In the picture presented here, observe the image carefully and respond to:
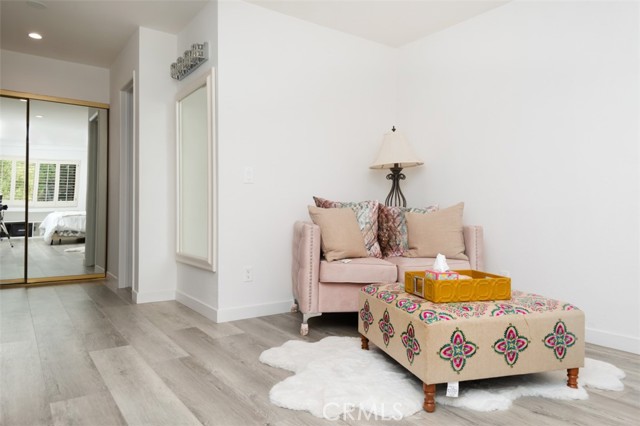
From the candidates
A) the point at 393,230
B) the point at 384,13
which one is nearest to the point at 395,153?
the point at 393,230

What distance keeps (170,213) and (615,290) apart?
11.7 feet

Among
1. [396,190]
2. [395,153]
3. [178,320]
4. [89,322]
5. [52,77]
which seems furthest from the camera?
[52,77]

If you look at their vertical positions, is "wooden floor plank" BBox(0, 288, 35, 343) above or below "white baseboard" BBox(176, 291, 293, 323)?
below

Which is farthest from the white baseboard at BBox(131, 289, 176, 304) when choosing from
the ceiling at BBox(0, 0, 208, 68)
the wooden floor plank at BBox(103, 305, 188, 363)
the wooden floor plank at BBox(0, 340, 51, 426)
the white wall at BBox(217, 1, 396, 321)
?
the ceiling at BBox(0, 0, 208, 68)

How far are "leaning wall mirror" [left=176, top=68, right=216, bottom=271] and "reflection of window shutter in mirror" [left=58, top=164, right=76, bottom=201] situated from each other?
6.00 feet

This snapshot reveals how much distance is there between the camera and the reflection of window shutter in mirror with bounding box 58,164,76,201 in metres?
4.68

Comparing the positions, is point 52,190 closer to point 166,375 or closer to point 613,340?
point 166,375

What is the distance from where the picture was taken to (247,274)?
323cm

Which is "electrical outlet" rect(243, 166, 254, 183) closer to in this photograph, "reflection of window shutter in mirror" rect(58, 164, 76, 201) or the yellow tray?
the yellow tray

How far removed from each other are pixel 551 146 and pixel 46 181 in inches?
198

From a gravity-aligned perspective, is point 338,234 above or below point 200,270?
above

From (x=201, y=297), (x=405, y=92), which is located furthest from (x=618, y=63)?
(x=201, y=297)

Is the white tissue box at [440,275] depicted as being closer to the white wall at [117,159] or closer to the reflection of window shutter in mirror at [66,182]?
the white wall at [117,159]

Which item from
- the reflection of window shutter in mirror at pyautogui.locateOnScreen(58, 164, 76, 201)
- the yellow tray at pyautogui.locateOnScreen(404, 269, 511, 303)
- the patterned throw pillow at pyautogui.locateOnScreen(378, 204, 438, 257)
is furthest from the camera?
the reflection of window shutter in mirror at pyautogui.locateOnScreen(58, 164, 76, 201)
